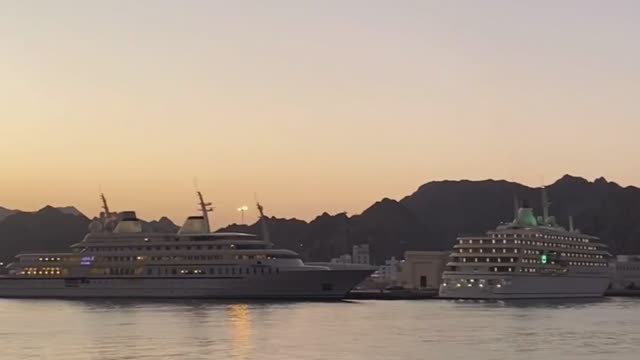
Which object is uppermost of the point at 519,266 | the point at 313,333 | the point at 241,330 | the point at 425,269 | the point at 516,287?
the point at 425,269

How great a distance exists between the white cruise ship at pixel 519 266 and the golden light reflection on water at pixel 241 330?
40.0 meters

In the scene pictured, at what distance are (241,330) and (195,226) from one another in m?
59.7

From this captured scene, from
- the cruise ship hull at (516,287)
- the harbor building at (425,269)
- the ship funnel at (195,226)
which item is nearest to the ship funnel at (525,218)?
the cruise ship hull at (516,287)

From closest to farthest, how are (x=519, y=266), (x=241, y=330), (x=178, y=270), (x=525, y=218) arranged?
(x=241, y=330)
(x=178, y=270)
(x=519, y=266)
(x=525, y=218)

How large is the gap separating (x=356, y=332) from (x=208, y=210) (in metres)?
63.6

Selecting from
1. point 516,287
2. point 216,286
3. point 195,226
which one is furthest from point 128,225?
point 516,287

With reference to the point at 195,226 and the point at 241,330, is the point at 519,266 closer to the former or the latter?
the point at 195,226

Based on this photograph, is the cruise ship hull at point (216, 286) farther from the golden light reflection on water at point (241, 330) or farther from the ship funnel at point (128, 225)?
the golden light reflection on water at point (241, 330)

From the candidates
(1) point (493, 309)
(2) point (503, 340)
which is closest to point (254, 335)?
(2) point (503, 340)

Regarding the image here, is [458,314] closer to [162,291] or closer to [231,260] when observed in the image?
[231,260]

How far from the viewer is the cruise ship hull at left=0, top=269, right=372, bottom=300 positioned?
116 meters

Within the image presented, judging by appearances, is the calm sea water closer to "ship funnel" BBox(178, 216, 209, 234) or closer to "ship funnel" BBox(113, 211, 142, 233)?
"ship funnel" BBox(178, 216, 209, 234)

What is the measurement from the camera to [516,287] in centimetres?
12494

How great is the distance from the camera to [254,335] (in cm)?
6294
